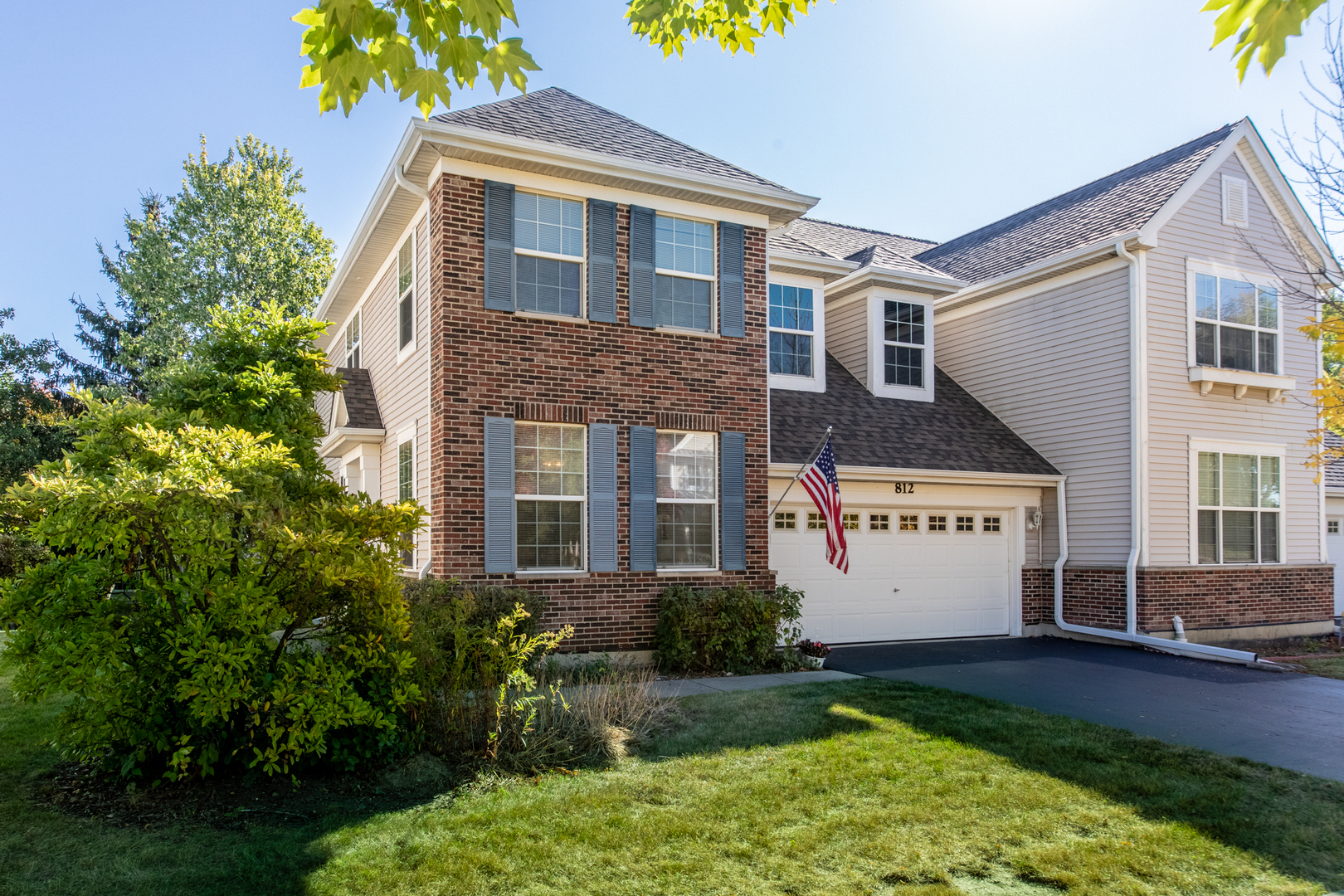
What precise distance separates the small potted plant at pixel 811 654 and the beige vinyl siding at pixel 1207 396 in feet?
18.8

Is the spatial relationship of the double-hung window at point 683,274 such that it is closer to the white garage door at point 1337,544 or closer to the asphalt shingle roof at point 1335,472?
the asphalt shingle roof at point 1335,472

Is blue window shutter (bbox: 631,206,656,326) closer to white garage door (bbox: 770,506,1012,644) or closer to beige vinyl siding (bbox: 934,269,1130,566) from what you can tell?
white garage door (bbox: 770,506,1012,644)

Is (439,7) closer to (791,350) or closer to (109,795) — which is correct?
(109,795)

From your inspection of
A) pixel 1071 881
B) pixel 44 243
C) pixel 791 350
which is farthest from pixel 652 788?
pixel 44 243

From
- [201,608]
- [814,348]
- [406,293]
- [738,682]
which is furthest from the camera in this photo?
[814,348]

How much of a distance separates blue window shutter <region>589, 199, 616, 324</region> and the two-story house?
3cm

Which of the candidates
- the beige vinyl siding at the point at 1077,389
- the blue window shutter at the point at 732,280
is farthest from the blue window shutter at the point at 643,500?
the beige vinyl siding at the point at 1077,389

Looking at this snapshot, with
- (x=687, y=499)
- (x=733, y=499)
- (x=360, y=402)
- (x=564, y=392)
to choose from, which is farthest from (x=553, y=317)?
(x=360, y=402)

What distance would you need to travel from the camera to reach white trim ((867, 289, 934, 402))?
49.8ft

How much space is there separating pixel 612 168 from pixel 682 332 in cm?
216

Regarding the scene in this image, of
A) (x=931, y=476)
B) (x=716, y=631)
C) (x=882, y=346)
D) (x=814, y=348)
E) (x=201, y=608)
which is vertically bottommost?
(x=716, y=631)

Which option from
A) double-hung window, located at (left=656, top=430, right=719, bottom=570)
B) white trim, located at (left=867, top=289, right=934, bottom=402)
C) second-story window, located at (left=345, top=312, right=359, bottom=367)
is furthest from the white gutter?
second-story window, located at (left=345, top=312, right=359, bottom=367)

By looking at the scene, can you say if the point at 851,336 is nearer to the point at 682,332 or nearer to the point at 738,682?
the point at 682,332

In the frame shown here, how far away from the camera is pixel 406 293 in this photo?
476 inches
